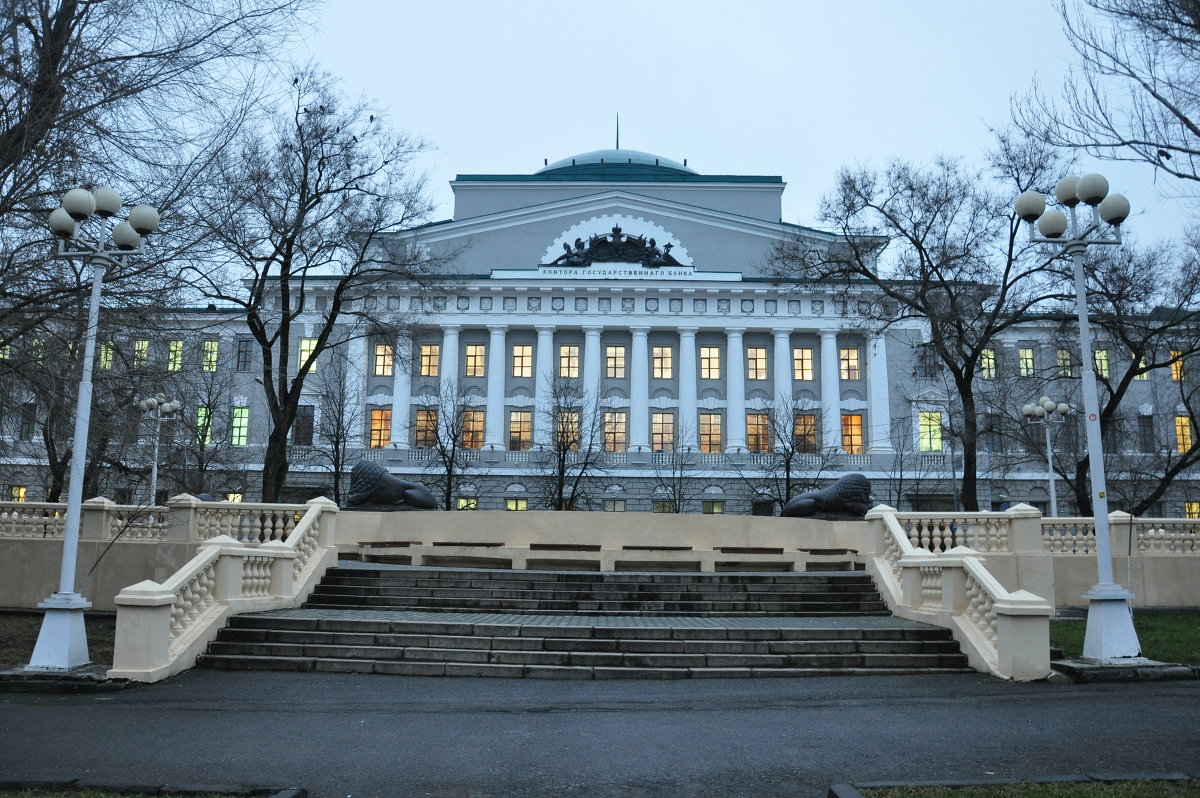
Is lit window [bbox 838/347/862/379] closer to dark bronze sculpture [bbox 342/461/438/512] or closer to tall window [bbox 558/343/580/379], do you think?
tall window [bbox 558/343/580/379]

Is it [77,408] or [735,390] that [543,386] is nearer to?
[735,390]

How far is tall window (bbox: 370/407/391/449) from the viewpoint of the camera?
59094 millimetres

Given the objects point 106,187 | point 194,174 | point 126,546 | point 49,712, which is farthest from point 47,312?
point 126,546

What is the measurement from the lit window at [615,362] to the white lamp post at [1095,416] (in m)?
46.0

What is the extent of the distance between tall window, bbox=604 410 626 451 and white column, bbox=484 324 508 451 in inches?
262

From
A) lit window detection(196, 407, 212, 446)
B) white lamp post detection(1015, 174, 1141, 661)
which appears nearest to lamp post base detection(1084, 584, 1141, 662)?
white lamp post detection(1015, 174, 1141, 661)

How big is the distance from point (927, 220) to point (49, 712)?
961 inches

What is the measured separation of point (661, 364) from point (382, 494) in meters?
37.0

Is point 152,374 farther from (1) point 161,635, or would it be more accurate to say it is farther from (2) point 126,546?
(2) point 126,546

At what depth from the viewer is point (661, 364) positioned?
202 feet

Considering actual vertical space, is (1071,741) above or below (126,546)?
below

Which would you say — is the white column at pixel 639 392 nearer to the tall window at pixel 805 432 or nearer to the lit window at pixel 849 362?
the tall window at pixel 805 432

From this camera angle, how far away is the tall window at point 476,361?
61156mm

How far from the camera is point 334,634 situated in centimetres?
1355
